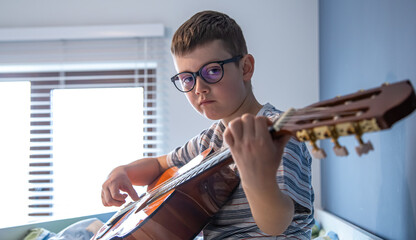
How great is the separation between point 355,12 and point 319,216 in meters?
1.09

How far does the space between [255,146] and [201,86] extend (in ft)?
1.16

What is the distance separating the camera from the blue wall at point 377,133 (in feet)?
3.20

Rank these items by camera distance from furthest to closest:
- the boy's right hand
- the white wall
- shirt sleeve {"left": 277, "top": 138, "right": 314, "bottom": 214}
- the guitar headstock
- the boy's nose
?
the white wall < the boy's right hand < the boy's nose < shirt sleeve {"left": 277, "top": 138, "right": 314, "bottom": 214} < the guitar headstock

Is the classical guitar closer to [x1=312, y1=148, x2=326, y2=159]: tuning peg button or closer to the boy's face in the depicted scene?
[x1=312, y1=148, x2=326, y2=159]: tuning peg button

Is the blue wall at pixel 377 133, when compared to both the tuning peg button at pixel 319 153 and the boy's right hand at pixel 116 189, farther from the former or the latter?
the boy's right hand at pixel 116 189

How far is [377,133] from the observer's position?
3.94 ft

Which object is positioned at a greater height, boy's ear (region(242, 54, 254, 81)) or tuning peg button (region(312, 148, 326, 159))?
boy's ear (region(242, 54, 254, 81))

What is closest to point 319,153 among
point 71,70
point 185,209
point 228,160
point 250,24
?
point 228,160

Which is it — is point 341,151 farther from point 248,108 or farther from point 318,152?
point 248,108

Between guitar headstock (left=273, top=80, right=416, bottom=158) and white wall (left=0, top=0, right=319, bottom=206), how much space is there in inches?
70.0

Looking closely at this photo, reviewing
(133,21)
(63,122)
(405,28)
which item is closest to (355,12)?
(405,28)

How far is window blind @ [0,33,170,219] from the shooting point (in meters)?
2.38

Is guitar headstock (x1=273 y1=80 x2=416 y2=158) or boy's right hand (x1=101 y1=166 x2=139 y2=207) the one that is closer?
guitar headstock (x1=273 y1=80 x2=416 y2=158)

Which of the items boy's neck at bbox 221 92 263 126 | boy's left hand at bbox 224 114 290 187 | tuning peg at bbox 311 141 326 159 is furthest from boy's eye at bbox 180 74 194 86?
tuning peg at bbox 311 141 326 159
